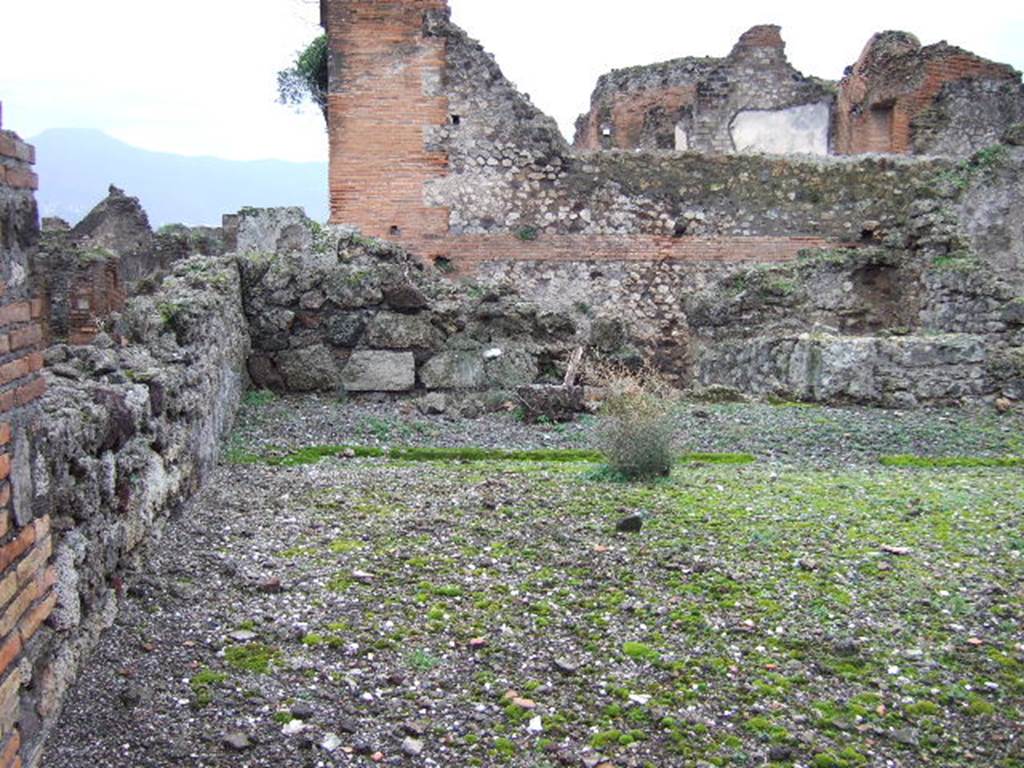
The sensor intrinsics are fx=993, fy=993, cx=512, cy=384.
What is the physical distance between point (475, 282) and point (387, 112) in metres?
3.76

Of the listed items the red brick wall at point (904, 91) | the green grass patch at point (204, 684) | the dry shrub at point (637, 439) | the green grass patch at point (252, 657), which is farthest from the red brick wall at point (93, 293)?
the green grass patch at point (204, 684)

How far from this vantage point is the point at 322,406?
9.21 m

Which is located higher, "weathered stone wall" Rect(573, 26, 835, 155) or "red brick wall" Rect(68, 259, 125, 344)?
"weathered stone wall" Rect(573, 26, 835, 155)

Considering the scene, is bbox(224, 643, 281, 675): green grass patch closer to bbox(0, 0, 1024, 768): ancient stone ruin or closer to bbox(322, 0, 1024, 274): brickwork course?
bbox(0, 0, 1024, 768): ancient stone ruin

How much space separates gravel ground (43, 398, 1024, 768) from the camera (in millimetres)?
3195

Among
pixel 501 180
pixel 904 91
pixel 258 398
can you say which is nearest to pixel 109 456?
pixel 258 398

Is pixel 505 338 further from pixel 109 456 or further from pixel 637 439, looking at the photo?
pixel 109 456

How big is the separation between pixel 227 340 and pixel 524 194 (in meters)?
7.61

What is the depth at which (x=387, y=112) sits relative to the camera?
588 inches

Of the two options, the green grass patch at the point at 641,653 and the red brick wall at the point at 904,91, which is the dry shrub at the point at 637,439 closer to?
the green grass patch at the point at 641,653

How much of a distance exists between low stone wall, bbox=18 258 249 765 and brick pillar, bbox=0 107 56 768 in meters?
0.05

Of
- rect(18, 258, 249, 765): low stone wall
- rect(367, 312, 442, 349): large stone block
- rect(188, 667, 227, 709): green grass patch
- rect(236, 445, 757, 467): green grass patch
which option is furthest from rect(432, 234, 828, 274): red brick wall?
rect(188, 667, 227, 709): green grass patch

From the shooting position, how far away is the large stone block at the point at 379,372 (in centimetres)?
962

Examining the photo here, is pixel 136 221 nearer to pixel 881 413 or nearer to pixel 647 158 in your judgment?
pixel 647 158
